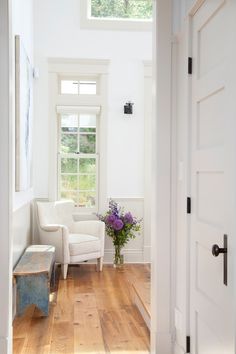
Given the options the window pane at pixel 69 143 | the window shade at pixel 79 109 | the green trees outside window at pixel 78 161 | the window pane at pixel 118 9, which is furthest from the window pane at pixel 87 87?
the window pane at pixel 118 9

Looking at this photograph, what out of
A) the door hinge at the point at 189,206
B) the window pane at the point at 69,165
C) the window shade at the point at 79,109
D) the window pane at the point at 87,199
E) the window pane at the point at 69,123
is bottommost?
the window pane at the point at 87,199

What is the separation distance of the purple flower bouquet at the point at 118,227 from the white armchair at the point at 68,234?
6.1 inches

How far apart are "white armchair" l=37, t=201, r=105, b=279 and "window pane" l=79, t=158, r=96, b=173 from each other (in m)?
0.57

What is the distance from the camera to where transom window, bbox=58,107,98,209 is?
19.4 ft

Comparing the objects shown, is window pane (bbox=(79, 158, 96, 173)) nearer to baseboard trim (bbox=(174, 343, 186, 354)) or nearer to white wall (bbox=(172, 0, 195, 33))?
white wall (bbox=(172, 0, 195, 33))

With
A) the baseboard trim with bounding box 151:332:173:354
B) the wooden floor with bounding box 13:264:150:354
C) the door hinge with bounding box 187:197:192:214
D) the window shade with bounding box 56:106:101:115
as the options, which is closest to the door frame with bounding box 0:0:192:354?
the baseboard trim with bounding box 151:332:173:354

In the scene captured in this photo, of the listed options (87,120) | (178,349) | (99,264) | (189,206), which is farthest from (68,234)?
(189,206)

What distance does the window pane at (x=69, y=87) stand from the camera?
591cm

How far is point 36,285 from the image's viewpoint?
3.59m

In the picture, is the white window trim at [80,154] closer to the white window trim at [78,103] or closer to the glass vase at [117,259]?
the white window trim at [78,103]

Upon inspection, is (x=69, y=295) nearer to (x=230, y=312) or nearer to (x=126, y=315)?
(x=126, y=315)

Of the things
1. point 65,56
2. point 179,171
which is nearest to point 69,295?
point 179,171

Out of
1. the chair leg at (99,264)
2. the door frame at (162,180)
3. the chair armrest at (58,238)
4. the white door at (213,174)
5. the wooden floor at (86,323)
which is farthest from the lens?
the chair leg at (99,264)

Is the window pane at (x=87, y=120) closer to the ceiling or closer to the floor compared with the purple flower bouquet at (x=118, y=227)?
closer to the ceiling
